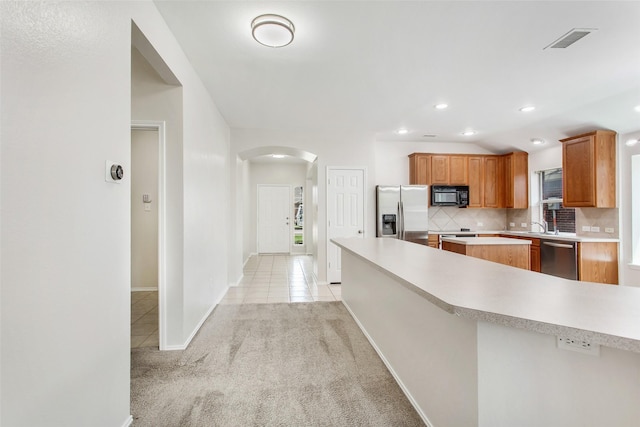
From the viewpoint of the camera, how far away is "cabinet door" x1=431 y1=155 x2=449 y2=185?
592 cm

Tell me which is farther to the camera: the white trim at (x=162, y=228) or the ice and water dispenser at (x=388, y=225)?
the ice and water dispenser at (x=388, y=225)

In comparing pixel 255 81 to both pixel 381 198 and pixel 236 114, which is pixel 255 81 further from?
pixel 381 198

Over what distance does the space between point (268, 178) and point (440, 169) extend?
4.77 metres

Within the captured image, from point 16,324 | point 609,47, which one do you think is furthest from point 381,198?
point 16,324

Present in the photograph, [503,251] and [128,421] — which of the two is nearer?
[128,421]

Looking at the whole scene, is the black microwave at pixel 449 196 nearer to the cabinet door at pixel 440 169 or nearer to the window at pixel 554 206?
the cabinet door at pixel 440 169

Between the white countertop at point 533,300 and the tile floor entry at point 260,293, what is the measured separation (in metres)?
2.56

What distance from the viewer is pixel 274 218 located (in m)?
8.91

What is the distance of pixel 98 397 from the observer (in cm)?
144

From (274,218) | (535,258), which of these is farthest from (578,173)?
(274,218)

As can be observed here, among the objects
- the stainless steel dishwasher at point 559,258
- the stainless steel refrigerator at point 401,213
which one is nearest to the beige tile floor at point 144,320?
the stainless steel refrigerator at point 401,213

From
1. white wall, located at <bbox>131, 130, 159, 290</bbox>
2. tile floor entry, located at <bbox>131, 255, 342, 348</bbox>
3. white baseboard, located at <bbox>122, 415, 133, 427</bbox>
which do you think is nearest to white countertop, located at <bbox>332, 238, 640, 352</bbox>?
white baseboard, located at <bbox>122, 415, 133, 427</bbox>

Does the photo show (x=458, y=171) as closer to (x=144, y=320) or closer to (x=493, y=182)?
(x=493, y=182)

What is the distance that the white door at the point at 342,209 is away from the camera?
527cm
